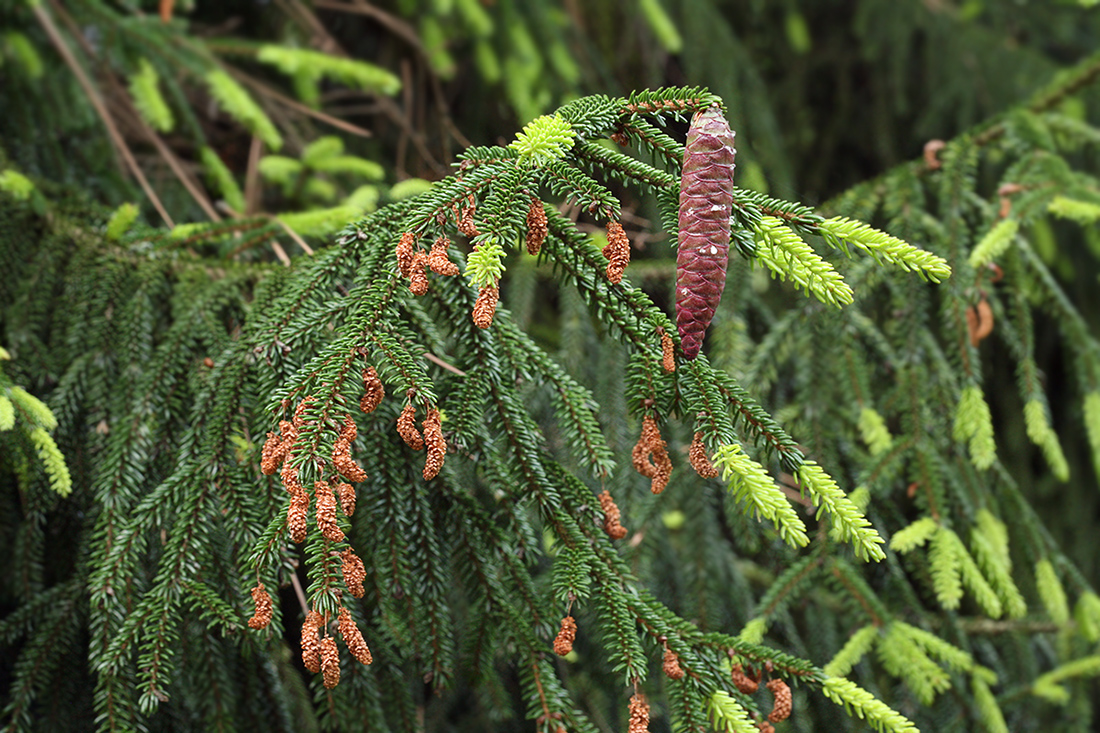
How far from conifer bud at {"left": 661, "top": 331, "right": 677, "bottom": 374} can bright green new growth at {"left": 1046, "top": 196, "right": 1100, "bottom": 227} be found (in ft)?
3.58

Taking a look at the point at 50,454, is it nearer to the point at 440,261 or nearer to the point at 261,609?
the point at 261,609

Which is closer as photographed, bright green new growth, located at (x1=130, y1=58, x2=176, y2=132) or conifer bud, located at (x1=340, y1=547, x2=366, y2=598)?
conifer bud, located at (x1=340, y1=547, x2=366, y2=598)

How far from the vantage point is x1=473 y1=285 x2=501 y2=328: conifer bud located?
75 centimetres

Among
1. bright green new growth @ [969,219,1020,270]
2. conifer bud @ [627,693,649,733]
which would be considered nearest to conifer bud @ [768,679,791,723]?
conifer bud @ [627,693,649,733]

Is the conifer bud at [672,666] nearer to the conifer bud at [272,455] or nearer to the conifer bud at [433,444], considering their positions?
the conifer bud at [433,444]

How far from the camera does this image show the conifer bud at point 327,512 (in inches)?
Result: 29.2

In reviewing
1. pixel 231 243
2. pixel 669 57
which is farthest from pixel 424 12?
pixel 231 243

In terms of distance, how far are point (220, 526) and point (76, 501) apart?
12.3 inches

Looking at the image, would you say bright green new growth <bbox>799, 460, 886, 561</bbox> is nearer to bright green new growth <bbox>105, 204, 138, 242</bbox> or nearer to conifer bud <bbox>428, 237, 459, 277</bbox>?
conifer bud <bbox>428, 237, 459, 277</bbox>

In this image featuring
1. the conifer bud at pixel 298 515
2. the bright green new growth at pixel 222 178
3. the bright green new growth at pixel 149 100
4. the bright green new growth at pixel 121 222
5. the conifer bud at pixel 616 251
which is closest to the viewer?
the conifer bud at pixel 298 515

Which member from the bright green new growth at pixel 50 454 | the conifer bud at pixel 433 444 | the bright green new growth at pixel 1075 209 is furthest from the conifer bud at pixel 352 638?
the bright green new growth at pixel 1075 209

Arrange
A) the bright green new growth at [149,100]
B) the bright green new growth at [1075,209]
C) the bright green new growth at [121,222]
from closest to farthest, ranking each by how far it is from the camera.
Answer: the bright green new growth at [121,222] < the bright green new growth at [1075,209] < the bright green new growth at [149,100]

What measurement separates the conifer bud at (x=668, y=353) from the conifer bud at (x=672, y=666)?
346 mm

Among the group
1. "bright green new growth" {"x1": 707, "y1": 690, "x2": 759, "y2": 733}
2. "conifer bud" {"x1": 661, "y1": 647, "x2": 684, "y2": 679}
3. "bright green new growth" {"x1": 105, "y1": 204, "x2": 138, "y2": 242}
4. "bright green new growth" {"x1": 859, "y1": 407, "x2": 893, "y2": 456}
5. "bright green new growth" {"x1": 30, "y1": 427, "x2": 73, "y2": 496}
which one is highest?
"bright green new growth" {"x1": 859, "y1": 407, "x2": 893, "y2": 456}
